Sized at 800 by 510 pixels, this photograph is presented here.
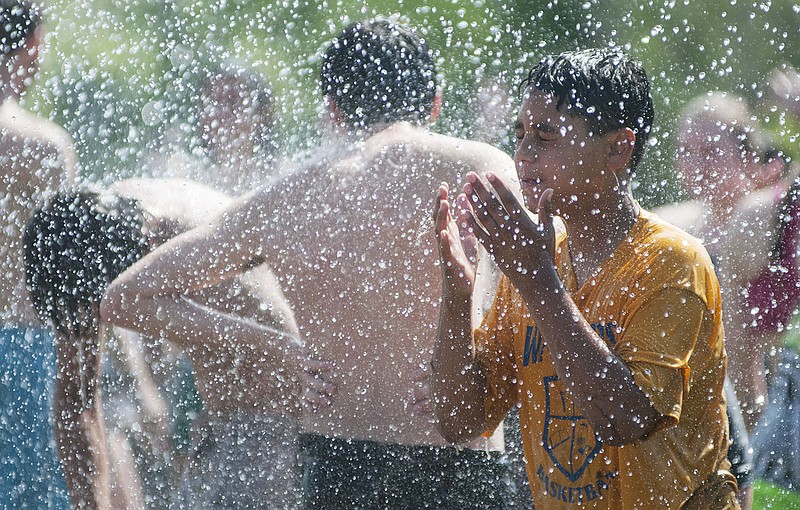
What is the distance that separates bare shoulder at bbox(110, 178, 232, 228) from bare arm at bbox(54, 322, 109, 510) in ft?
1.39

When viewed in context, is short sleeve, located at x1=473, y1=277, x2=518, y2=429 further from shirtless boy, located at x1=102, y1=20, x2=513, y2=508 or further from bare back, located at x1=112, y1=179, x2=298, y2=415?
bare back, located at x1=112, y1=179, x2=298, y2=415

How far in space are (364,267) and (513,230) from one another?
685mm

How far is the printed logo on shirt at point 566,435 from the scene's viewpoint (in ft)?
4.63

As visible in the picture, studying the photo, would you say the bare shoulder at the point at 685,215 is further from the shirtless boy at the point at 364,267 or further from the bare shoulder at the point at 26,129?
the bare shoulder at the point at 26,129

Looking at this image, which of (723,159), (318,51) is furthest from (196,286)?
(318,51)

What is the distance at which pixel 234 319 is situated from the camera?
2.29m

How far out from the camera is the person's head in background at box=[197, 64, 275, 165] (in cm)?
304

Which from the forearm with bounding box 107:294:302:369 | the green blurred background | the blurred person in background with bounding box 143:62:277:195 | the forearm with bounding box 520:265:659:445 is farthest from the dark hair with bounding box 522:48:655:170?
the green blurred background

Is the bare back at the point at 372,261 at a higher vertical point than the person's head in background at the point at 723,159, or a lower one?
lower

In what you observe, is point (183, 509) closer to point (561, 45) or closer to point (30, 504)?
point (30, 504)

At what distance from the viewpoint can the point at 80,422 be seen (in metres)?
2.58

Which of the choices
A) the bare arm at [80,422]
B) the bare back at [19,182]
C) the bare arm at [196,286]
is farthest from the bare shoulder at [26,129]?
the bare arm at [196,286]

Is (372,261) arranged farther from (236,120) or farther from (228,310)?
(236,120)

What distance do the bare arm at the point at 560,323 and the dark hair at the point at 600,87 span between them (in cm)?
27
